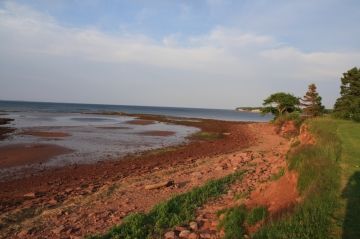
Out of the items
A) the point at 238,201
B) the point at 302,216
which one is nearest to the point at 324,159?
the point at 238,201

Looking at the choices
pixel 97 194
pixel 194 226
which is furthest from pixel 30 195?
pixel 194 226

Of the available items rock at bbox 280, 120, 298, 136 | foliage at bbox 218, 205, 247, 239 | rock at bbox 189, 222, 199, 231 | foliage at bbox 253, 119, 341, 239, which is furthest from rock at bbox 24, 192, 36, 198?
rock at bbox 280, 120, 298, 136

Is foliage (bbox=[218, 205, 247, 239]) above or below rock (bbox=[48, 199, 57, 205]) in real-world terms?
above

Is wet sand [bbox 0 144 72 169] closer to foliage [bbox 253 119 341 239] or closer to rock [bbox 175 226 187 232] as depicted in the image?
rock [bbox 175 226 187 232]

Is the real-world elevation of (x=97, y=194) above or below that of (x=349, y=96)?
below

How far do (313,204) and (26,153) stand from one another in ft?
62.2

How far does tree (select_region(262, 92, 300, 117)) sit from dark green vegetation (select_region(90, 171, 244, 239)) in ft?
121

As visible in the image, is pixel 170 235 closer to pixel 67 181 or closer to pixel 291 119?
pixel 67 181

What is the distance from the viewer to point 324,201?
6.86 m

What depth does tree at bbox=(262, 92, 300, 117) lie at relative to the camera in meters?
45.0

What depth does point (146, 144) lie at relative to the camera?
90.9ft

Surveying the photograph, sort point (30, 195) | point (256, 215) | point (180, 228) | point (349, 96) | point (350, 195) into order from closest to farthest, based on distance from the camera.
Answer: point (350, 195), point (256, 215), point (180, 228), point (30, 195), point (349, 96)

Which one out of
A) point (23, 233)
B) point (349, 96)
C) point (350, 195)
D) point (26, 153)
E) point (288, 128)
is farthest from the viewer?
point (288, 128)

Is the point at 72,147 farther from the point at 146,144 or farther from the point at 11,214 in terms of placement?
the point at 11,214
